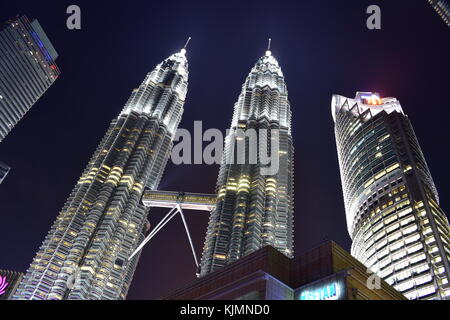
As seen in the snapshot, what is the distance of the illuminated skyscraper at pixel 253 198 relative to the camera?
134m

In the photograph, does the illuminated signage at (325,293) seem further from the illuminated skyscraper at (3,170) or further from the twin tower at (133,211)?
the illuminated skyscraper at (3,170)

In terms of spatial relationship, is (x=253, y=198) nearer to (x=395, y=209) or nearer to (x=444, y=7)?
(x=395, y=209)

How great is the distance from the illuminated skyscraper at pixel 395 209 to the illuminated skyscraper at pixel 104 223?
8536cm

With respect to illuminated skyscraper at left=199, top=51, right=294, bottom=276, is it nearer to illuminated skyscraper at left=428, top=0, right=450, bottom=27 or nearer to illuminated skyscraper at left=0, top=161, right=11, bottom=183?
illuminated skyscraper at left=428, top=0, right=450, bottom=27

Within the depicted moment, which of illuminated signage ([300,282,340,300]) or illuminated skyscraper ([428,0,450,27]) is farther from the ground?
illuminated skyscraper ([428,0,450,27])

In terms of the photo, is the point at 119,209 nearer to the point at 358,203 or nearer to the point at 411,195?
the point at 358,203

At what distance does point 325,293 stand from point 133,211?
129586 mm

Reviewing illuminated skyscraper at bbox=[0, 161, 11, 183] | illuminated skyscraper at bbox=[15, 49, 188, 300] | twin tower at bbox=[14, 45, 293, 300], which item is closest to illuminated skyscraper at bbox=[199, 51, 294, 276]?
twin tower at bbox=[14, 45, 293, 300]

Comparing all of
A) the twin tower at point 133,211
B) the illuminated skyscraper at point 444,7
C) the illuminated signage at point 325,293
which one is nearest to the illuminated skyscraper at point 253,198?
the twin tower at point 133,211

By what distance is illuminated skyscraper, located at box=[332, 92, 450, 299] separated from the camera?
120375 mm

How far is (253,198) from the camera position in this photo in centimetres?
14600

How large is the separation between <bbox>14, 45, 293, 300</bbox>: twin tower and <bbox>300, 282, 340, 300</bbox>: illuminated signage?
75.9 m

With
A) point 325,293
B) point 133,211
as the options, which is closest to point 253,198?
point 133,211
